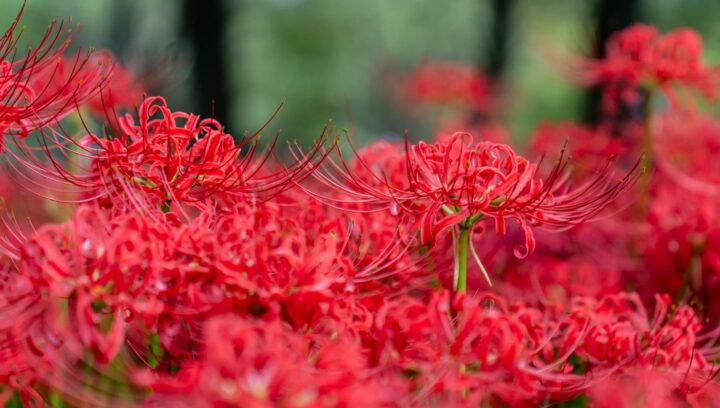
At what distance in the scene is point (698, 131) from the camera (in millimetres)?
2094

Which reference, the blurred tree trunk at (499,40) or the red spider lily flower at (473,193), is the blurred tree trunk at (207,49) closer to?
the blurred tree trunk at (499,40)

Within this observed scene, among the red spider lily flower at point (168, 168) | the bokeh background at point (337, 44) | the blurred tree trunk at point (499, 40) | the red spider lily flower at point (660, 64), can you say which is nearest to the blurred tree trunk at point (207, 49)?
the bokeh background at point (337, 44)

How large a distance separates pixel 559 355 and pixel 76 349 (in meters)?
0.58

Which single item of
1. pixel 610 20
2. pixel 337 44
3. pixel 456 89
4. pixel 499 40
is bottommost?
pixel 337 44

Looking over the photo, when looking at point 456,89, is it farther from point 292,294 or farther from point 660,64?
point 292,294

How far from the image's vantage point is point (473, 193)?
0.98 m

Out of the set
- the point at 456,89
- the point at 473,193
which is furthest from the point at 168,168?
the point at 456,89

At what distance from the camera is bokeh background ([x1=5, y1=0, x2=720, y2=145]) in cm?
457

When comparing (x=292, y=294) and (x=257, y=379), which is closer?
(x=257, y=379)

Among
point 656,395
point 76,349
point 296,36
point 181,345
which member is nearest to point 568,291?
point 656,395

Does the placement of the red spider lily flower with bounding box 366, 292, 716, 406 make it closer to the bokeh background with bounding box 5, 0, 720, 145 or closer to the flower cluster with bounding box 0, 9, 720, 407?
the flower cluster with bounding box 0, 9, 720, 407

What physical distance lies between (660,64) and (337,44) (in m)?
8.60

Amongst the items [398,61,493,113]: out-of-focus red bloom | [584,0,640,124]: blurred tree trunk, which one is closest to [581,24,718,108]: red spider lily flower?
[584,0,640,124]: blurred tree trunk

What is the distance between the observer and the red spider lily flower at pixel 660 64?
1808 millimetres
